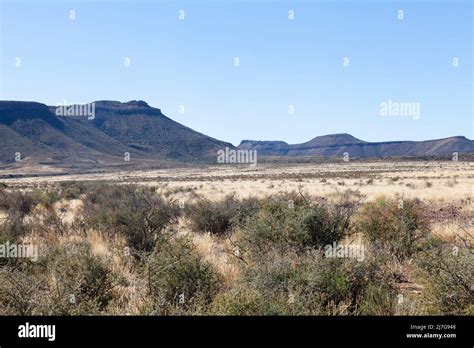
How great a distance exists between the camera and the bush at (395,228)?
8.74 m

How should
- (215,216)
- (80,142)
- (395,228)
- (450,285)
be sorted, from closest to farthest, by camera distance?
(450,285), (395,228), (215,216), (80,142)

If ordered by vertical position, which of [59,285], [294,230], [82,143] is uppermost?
[82,143]

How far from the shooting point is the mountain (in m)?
131

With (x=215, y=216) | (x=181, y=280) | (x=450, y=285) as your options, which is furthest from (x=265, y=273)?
(x=215, y=216)

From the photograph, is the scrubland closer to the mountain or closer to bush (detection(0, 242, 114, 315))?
bush (detection(0, 242, 114, 315))

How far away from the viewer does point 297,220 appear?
816 centimetres

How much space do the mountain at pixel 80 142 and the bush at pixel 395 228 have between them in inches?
4104

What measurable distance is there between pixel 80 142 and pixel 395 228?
163 meters

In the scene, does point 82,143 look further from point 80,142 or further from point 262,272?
point 262,272

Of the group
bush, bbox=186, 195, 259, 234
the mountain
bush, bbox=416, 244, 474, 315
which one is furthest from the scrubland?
the mountain

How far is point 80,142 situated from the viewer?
160625mm

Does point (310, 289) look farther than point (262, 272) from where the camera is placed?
No

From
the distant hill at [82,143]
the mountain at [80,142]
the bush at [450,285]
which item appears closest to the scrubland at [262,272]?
the bush at [450,285]
